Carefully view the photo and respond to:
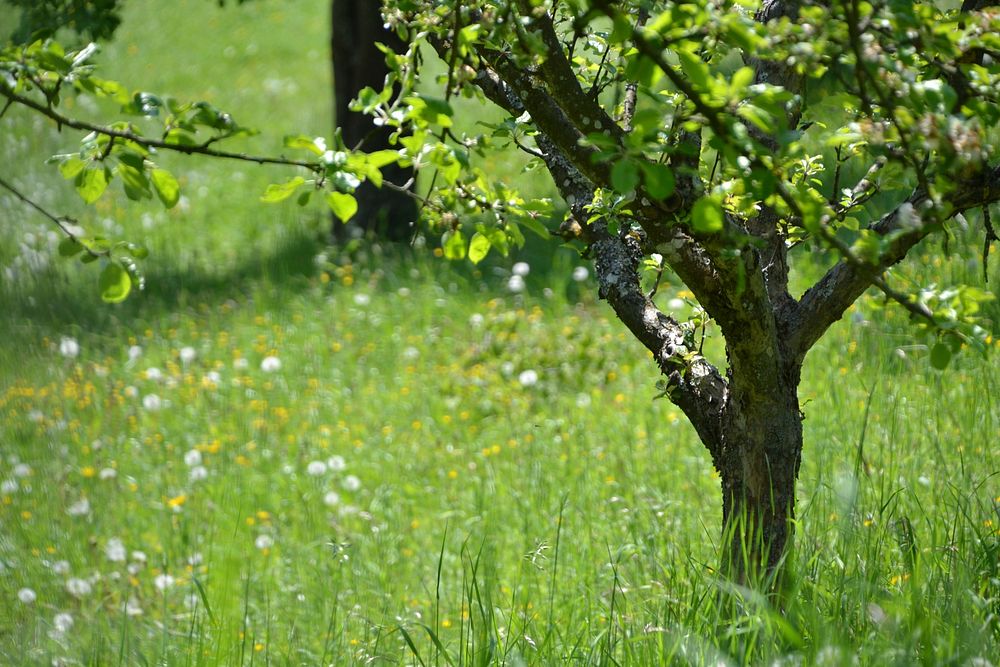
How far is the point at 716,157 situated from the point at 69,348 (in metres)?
5.77

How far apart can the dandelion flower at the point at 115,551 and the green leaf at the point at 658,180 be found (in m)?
3.69

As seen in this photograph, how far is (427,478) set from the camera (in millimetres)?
4938

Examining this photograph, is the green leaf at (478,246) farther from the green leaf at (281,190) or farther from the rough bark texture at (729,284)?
the green leaf at (281,190)

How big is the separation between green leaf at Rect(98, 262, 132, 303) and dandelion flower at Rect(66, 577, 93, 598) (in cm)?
257

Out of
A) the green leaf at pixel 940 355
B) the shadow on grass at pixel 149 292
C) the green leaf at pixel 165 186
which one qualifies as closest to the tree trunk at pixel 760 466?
the green leaf at pixel 940 355

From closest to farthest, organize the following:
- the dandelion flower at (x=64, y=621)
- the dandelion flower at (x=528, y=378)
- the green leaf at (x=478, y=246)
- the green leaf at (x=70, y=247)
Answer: the green leaf at (x=70, y=247)
the green leaf at (x=478, y=246)
the dandelion flower at (x=64, y=621)
the dandelion flower at (x=528, y=378)

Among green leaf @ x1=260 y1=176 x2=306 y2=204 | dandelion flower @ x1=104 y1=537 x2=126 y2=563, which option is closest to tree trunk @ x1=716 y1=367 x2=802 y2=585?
green leaf @ x1=260 y1=176 x2=306 y2=204

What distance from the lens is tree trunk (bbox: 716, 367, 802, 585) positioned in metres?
2.46

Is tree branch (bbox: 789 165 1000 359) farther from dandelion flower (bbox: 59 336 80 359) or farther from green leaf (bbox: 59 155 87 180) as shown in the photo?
dandelion flower (bbox: 59 336 80 359)

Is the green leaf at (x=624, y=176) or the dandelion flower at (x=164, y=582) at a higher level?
the green leaf at (x=624, y=176)

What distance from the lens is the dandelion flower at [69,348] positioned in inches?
270

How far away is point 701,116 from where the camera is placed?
177 centimetres

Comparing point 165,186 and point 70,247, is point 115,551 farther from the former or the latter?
point 165,186

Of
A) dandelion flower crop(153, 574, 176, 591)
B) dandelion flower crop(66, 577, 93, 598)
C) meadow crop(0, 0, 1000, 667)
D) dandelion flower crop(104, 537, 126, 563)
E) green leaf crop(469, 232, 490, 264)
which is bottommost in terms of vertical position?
dandelion flower crop(66, 577, 93, 598)
